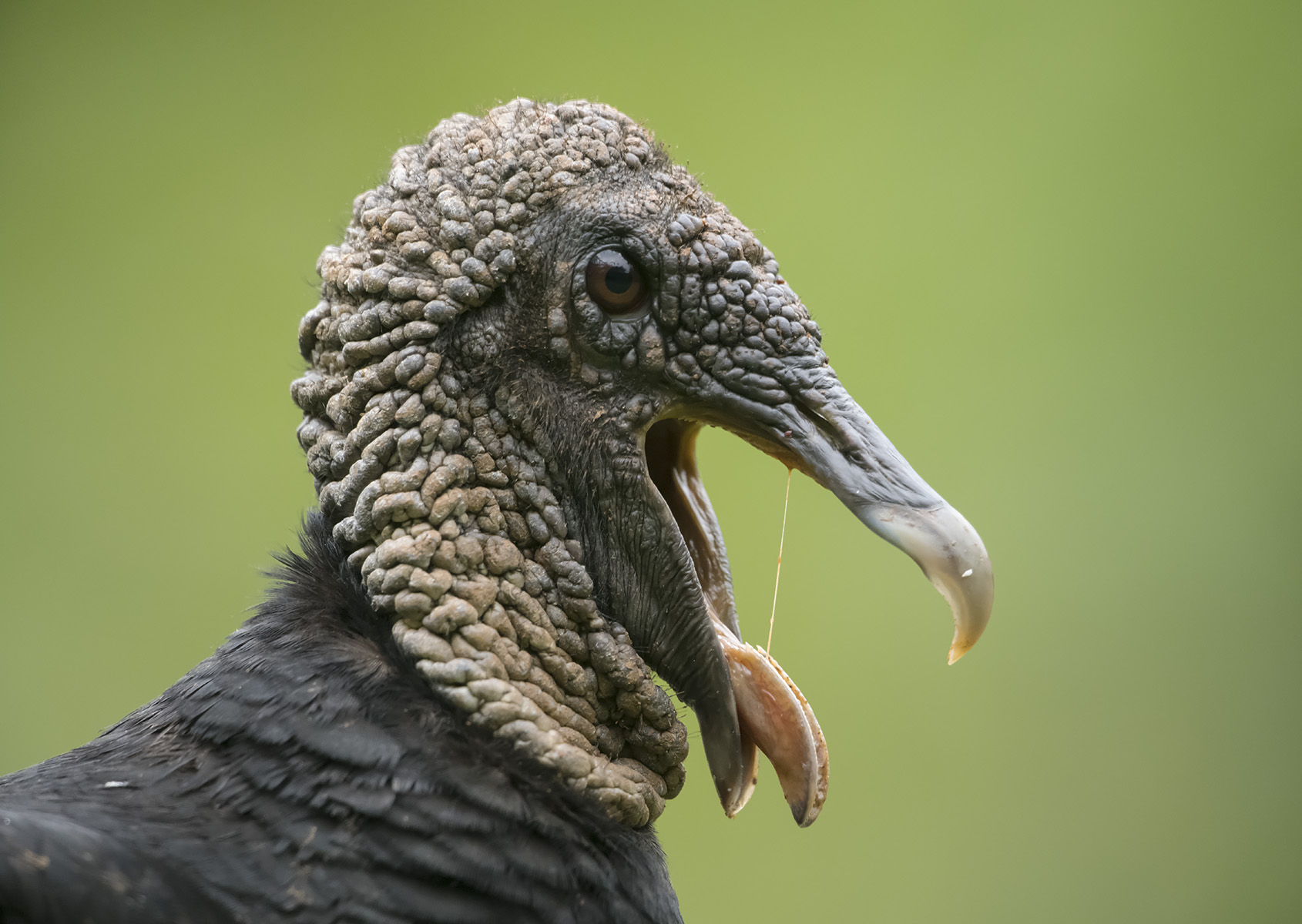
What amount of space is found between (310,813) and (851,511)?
958mm

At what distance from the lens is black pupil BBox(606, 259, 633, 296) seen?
172 cm

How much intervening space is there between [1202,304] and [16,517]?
5255 millimetres

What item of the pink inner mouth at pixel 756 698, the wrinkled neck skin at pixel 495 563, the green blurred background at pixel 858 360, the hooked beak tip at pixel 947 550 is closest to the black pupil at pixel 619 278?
the wrinkled neck skin at pixel 495 563

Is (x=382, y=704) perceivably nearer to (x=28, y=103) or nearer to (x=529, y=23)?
(x=529, y=23)

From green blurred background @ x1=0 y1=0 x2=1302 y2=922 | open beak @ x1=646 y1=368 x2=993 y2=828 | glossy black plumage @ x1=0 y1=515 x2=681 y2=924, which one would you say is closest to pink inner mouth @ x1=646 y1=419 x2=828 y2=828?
open beak @ x1=646 y1=368 x2=993 y2=828

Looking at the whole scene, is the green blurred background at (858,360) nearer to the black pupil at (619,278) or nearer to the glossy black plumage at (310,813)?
the black pupil at (619,278)

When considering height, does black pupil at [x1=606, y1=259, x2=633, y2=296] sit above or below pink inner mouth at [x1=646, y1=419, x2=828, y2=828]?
above

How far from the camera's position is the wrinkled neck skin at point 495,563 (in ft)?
5.23

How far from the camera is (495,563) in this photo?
164 centimetres

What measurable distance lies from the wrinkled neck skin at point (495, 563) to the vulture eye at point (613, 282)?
185mm

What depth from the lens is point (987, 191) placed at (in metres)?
4.52

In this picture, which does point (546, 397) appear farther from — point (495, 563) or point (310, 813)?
point (310, 813)

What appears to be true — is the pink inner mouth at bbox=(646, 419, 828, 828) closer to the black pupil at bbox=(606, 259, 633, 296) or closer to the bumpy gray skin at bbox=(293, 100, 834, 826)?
the bumpy gray skin at bbox=(293, 100, 834, 826)

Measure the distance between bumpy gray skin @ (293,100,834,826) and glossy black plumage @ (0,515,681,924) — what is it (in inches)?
3.0
